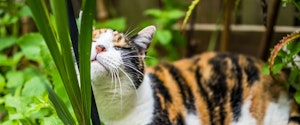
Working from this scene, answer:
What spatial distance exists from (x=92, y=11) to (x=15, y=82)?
74 centimetres

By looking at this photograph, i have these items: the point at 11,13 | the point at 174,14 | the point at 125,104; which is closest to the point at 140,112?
the point at 125,104

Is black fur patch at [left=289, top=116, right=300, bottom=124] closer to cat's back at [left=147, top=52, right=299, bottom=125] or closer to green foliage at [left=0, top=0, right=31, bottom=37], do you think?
cat's back at [left=147, top=52, right=299, bottom=125]

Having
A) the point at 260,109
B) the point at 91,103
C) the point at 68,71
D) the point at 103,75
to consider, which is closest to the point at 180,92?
the point at 260,109

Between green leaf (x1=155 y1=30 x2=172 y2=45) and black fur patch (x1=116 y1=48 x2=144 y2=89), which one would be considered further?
green leaf (x1=155 y1=30 x2=172 y2=45)

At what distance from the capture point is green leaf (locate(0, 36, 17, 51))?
72.4 inches

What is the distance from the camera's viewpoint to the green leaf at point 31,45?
65.8 inches

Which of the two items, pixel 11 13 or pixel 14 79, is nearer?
pixel 14 79

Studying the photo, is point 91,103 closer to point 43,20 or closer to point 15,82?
point 43,20

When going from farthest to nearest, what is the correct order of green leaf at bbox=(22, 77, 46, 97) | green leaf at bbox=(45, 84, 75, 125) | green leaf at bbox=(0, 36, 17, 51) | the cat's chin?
green leaf at bbox=(0, 36, 17, 51) < green leaf at bbox=(22, 77, 46, 97) < the cat's chin < green leaf at bbox=(45, 84, 75, 125)

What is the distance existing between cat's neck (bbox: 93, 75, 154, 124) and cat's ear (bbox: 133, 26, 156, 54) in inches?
4.3

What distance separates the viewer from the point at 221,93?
5.26 feet

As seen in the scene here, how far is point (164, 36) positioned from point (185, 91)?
36 centimetres

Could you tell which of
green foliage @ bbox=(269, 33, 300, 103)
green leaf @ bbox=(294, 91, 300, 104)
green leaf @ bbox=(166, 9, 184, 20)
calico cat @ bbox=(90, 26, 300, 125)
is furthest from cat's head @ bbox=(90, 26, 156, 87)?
green leaf @ bbox=(166, 9, 184, 20)

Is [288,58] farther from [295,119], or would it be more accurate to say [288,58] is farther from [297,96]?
[295,119]
